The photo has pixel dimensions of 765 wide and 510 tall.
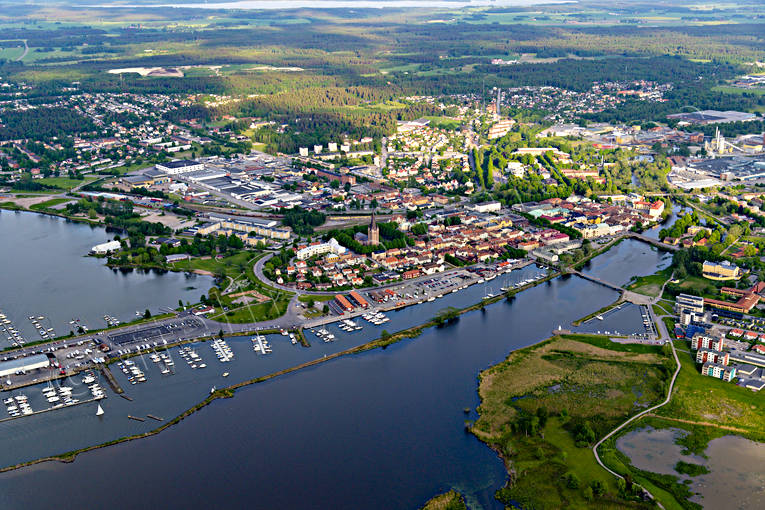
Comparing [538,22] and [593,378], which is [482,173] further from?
[538,22]

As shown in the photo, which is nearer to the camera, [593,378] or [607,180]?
[593,378]

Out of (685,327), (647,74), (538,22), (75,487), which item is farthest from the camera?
(538,22)

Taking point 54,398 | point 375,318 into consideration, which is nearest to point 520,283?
point 375,318

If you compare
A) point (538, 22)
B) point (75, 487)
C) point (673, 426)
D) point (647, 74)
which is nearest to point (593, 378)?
point (673, 426)

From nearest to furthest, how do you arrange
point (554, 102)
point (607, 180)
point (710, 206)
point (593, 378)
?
point (593, 378)
point (710, 206)
point (607, 180)
point (554, 102)
